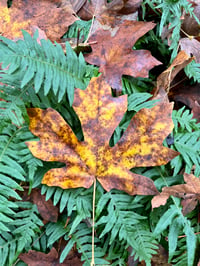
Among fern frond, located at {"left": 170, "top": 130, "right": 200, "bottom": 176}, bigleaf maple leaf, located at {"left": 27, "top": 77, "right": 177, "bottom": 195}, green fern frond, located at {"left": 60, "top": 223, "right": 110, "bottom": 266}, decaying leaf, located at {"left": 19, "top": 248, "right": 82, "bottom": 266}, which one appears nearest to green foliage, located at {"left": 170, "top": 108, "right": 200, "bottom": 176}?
fern frond, located at {"left": 170, "top": 130, "right": 200, "bottom": 176}

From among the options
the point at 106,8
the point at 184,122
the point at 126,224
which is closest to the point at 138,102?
the point at 184,122

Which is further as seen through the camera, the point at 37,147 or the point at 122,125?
the point at 122,125

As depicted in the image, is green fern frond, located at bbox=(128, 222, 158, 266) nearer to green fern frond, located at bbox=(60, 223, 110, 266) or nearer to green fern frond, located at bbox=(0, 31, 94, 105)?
green fern frond, located at bbox=(60, 223, 110, 266)

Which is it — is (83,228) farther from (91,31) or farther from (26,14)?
(26,14)

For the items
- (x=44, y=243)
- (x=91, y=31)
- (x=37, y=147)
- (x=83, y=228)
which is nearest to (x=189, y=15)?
(x=91, y=31)

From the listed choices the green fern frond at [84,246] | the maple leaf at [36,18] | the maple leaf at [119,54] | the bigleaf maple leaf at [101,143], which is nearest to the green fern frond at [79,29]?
the maple leaf at [36,18]

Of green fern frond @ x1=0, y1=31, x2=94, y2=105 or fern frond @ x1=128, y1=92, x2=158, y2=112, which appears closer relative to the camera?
green fern frond @ x1=0, y1=31, x2=94, y2=105

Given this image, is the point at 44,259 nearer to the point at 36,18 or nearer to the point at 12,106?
the point at 12,106
